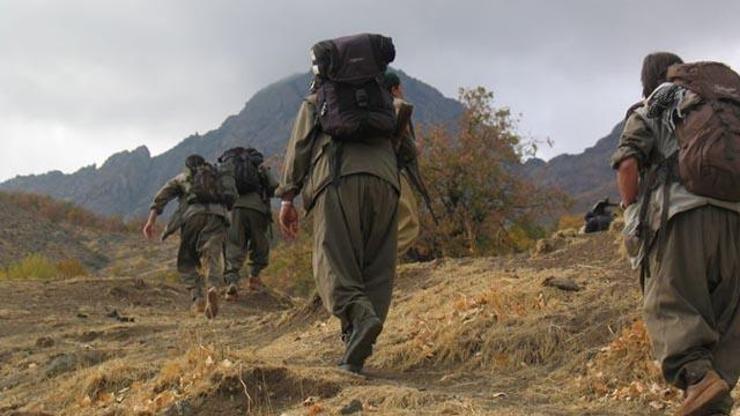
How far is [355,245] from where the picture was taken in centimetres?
571

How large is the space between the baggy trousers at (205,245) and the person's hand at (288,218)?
521 centimetres

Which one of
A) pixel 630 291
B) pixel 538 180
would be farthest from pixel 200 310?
pixel 538 180

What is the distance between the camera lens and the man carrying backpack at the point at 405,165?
19.6ft

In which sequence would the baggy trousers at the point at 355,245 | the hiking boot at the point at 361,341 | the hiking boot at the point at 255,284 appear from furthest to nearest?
the hiking boot at the point at 255,284, the baggy trousers at the point at 355,245, the hiking boot at the point at 361,341

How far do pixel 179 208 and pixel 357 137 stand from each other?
6.35 metres

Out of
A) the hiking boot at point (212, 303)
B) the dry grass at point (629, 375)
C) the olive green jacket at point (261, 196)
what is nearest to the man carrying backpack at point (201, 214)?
the hiking boot at point (212, 303)

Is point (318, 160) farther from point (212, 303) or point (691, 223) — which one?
point (212, 303)

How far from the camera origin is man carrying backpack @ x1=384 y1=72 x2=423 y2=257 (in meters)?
5.98

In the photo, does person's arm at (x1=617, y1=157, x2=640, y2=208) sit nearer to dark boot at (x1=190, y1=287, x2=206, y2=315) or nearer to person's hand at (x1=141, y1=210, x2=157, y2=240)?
person's hand at (x1=141, y1=210, x2=157, y2=240)

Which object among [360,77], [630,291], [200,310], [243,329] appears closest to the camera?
[360,77]

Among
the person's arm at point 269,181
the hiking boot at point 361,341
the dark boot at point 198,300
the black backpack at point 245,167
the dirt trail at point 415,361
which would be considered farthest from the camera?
the person's arm at point 269,181

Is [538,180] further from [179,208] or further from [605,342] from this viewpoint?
[605,342]

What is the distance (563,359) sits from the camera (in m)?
5.88

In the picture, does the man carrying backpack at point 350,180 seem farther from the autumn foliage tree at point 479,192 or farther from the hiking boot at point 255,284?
the autumn foliage tree at point 479,192
